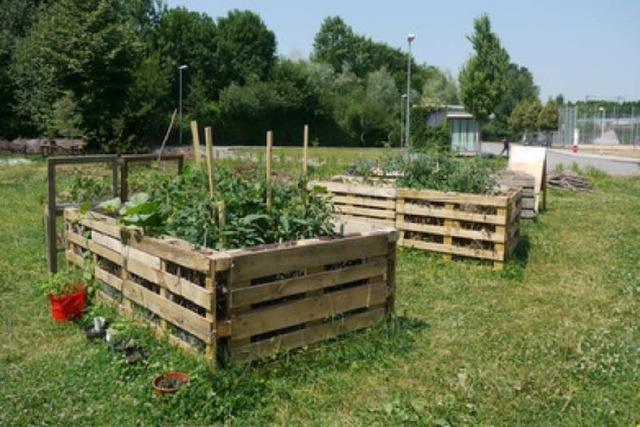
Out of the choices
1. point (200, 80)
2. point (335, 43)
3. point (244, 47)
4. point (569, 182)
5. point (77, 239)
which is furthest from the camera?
point (335, 43)

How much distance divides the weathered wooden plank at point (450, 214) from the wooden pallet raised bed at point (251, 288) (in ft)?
9.91

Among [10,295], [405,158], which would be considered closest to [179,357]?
[10,295]

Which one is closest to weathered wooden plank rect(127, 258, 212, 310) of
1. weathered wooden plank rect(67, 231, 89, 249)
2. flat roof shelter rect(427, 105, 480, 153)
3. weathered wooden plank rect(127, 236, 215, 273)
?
weathered wooden plank rect(127, 236, 215, 273)

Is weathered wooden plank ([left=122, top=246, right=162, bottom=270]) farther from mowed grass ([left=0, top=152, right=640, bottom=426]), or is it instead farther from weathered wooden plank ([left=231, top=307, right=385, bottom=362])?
weathered wooden plank ([left=231, top=307, right=385, bottom=362])

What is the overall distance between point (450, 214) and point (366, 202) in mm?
1537

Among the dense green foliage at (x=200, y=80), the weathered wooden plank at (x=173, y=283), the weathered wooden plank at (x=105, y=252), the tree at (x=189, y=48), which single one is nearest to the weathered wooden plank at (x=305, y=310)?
the weathered wooden plank at (x=173, y=283)

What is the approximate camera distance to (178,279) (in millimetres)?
4469

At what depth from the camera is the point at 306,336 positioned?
4699 millimetres

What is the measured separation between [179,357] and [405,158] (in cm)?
618

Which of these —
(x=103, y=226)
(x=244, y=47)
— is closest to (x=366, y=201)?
(x=103, y=226)

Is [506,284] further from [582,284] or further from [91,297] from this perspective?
[91,297]

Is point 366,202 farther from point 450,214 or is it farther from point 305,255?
point 305,255

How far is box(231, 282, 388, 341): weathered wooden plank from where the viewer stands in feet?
14.1

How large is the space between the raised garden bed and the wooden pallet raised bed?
2496mm
